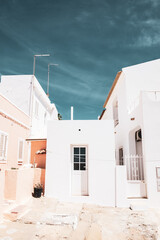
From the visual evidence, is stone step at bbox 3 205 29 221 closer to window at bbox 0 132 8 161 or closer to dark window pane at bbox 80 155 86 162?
window at bbox 0 132 8 161

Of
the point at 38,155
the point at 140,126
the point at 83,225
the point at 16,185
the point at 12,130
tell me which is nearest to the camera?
the point at 83,225

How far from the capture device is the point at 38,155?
1162 cm

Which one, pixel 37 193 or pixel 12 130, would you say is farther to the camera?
pixel 12 130

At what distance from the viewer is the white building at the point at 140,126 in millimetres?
8922

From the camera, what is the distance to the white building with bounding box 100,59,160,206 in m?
8.92

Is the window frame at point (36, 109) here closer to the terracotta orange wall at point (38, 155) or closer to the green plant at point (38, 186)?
the terracotta orange wall at point (38, 155)

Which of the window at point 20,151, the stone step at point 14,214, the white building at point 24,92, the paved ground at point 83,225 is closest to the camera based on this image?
the paved ground at point 83,225

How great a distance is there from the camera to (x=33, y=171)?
387 inches

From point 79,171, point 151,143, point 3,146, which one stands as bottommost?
point 79,171

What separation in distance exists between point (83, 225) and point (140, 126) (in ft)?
19.4

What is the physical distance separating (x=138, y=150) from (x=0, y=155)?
8.17m

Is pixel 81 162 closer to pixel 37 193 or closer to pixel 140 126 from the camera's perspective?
pixel 37 193

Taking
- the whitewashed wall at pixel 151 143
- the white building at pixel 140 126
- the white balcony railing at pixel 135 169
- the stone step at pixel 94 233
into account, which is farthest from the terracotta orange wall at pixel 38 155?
the whitewashed wall at pixel 151 143

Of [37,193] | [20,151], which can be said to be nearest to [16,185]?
[37,193]
